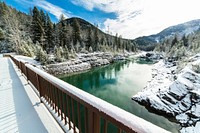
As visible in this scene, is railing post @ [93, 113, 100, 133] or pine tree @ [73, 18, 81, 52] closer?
railing post @ [93, 113, 100, 133]

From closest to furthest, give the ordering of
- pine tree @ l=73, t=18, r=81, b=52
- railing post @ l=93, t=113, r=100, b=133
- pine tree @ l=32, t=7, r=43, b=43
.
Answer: railing post @ l=93, t=113, r=100, b=133 → pine tree @ l=32, t=7, r=43, b=43 → pine tree @ l=73, t=18, r=81, b=52

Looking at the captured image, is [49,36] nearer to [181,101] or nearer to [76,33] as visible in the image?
[76,33]

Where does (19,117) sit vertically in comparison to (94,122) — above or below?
below

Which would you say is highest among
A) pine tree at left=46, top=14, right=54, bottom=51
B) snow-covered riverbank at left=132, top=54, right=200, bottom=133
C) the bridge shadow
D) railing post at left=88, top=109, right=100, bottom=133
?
pine tree at left=46, top=14, right=54, bottom=51

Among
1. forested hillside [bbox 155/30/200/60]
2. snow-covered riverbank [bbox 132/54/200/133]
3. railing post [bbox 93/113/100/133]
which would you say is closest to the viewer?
railing post [bbox 93/113/100/133]

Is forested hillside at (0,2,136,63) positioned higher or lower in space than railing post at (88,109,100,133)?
higher

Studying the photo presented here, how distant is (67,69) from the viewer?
21781 millimetres

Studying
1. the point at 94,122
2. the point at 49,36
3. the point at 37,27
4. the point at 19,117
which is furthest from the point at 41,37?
the point at 94,122

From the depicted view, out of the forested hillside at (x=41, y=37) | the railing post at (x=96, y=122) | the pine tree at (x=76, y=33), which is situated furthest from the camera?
the pine tree at (x=76, y=33)

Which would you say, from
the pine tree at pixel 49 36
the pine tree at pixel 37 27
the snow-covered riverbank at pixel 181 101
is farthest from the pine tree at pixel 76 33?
the snow-covered riverbank at pixel 181 101

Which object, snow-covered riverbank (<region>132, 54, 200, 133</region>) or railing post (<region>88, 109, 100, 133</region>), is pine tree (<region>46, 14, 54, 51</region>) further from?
railing post (<region>88, 109, 100, 133</region>)

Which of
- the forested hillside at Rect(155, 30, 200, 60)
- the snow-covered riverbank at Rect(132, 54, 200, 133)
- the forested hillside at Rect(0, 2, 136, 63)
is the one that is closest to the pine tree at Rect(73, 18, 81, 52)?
the forested hillside at Rect(0, 2, 136, 63)

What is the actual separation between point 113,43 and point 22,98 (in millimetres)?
54114

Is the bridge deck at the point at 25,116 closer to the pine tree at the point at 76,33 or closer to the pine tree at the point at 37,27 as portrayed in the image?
the pine tree at the point at 37,27
